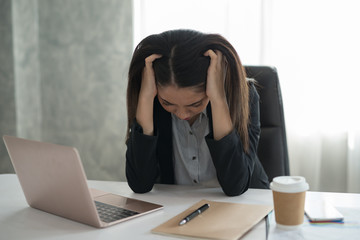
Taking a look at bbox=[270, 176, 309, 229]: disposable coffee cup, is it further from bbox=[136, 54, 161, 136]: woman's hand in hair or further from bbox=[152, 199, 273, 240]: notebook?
bbox=[136, 54, 161, 136]: woman's hand in hair

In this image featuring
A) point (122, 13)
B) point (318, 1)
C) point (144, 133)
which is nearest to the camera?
point (144, 133)

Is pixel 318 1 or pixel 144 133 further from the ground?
pixel 318 1

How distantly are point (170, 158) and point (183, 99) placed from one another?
0.87 feet

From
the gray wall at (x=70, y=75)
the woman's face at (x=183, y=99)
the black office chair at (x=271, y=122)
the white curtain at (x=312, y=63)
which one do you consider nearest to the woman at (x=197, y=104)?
the woman's face at (x=183, y=99)

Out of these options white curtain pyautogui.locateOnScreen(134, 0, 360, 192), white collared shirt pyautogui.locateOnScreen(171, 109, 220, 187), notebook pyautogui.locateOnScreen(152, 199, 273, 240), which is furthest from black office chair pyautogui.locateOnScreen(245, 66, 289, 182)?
white curtain pyautogui.locateOnScreen(134, 0, 360, 192)

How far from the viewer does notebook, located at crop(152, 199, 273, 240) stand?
2.54ft

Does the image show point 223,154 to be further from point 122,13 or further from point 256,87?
point 122,13

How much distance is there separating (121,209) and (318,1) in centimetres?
164

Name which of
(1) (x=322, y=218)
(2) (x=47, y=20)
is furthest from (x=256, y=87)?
(2) (x=47, y=20)

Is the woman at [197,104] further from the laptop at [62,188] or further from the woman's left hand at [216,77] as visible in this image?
the laptop at [62,188]

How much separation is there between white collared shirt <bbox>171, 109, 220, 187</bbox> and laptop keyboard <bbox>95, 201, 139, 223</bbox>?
15.9 inches

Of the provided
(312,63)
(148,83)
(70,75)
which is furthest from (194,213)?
(70,75)

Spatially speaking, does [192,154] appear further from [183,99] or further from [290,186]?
[290,186]

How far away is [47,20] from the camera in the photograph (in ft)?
8.68
